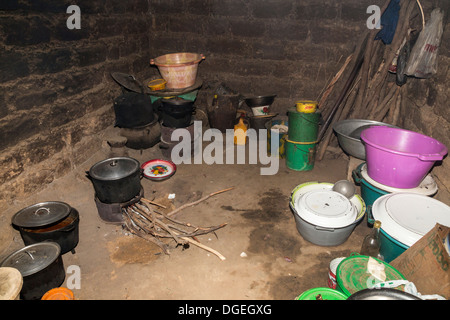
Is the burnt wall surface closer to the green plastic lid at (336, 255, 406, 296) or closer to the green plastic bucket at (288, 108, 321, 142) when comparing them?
the green plastic bucket at (288, 108, 321, 142)

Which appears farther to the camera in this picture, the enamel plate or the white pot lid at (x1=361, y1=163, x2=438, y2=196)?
the enamel plate

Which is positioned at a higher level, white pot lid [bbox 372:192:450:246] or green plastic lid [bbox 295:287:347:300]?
white pot lid [bbox 372:192:450:246]

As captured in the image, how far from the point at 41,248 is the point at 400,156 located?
Result: 3212 mm

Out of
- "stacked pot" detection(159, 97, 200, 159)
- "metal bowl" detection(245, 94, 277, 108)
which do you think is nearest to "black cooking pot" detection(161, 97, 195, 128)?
"stacked pot" detection(159, 97, 200, 159)

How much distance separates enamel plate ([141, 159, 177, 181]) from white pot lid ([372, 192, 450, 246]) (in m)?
2.64

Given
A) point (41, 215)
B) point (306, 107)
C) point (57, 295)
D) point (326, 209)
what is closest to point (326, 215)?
Result: point (326, 209)

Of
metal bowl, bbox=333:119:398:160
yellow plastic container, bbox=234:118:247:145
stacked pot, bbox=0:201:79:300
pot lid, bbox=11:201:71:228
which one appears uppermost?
metal bowl, bbox=333:119:398:160

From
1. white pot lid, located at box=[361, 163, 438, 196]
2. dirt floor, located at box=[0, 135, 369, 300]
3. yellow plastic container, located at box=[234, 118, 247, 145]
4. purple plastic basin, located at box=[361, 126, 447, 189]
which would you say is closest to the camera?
dirt floor, located at box=[0, 135, 369, 300]

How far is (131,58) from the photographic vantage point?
→ 4.72 meters

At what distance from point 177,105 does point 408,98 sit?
129 inches

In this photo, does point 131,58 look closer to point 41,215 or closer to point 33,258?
point 41,215

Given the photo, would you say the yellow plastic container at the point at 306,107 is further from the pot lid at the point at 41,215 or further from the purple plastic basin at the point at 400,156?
the pot lid at the point at 41,215

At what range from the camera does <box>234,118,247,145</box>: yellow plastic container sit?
498 cm

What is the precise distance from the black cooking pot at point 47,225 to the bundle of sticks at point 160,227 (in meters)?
0.56
